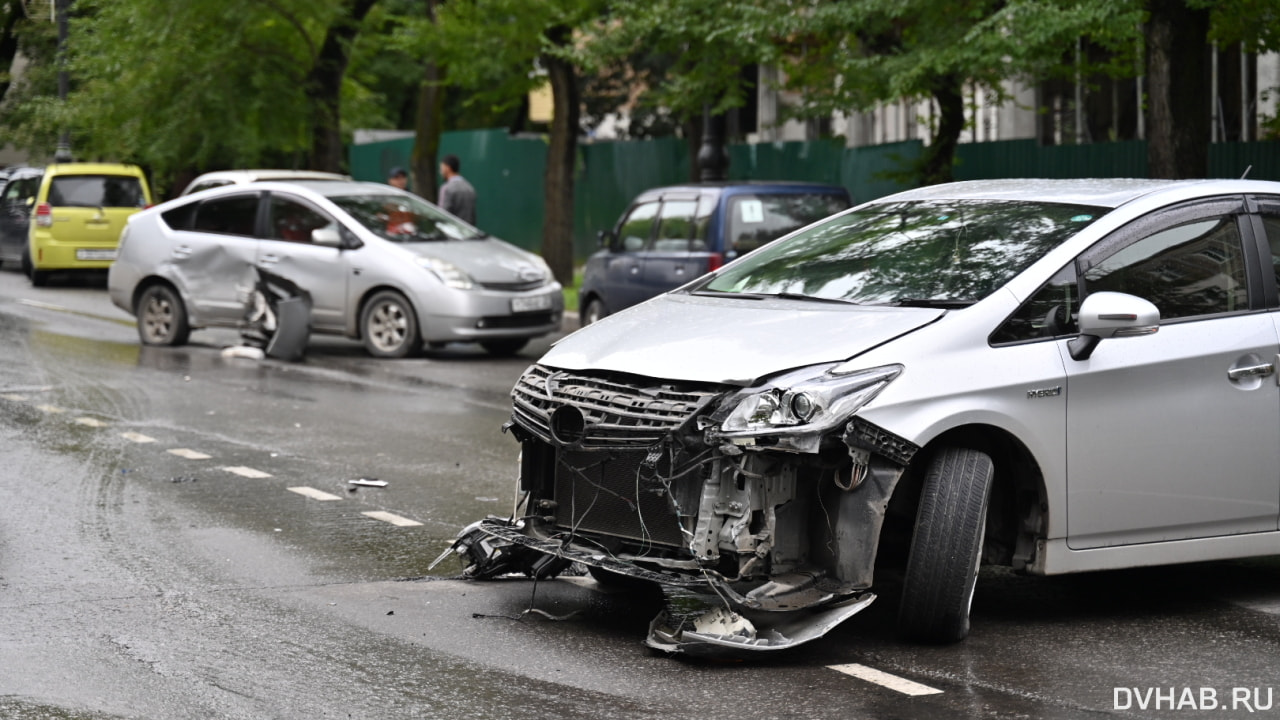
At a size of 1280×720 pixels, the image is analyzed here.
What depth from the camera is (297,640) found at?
20.1 ft

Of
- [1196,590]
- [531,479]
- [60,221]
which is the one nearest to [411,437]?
[531,479]

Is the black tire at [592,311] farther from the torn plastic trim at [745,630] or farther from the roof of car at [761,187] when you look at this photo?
the torn plastic trim at [745,630]

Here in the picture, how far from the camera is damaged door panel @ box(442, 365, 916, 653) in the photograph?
5828mm

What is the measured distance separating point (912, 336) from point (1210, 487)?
1.49 metres

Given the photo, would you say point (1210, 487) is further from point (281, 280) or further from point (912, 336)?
point (281, 280)

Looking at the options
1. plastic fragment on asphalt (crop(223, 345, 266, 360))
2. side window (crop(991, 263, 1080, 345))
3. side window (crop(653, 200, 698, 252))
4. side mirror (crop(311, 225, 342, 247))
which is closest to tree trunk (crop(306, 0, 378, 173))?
side mirror (crop(311, 225, 342, 247))

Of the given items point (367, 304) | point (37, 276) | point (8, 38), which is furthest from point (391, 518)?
point (8, 38)

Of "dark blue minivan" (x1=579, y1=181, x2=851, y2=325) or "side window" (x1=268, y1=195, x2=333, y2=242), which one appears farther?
"side window" (x1=268, y1=195, x2=333, y2=242)

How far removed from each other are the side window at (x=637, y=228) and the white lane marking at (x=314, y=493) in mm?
7678

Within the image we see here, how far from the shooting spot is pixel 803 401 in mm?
5777

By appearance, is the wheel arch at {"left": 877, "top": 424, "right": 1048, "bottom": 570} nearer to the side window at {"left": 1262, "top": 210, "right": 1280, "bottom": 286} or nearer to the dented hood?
the dented hood

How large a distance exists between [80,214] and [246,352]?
40.7 feet

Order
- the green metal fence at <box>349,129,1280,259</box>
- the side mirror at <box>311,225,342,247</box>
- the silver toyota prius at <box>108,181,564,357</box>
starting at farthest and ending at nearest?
the green metal fence at <box>349,129,1280,259</box>, the side mirror at <box>311,225,342,247</box>, the silver toyota prius at <box>108,181,564,357</box>

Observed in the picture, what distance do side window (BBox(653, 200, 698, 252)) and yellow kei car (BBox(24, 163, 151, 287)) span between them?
541 inches
